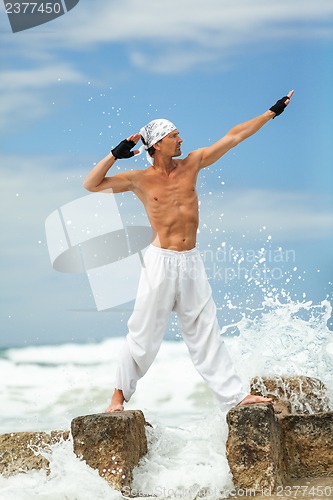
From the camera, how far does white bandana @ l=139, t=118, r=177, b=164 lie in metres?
6.45

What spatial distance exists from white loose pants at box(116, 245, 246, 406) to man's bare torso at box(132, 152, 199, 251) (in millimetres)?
109

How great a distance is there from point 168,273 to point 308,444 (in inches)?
73.0

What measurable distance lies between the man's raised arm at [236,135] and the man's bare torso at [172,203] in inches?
6.3

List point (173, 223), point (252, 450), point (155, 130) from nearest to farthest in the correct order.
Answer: point (252, 450), point (173, 223), point (155, 130)

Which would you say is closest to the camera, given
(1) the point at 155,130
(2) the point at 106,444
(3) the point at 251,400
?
(2) the point at 106,444

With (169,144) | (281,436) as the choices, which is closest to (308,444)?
(281,436)

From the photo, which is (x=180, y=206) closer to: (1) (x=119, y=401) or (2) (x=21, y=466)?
(1) (x=119, y=401)

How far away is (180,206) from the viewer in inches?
252

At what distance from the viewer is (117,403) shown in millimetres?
6488

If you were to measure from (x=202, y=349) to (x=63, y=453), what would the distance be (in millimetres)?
1379

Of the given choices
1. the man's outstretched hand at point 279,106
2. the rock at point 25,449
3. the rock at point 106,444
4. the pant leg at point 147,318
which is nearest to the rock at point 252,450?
the rock at point 106,444

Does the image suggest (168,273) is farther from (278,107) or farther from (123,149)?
(278,107)

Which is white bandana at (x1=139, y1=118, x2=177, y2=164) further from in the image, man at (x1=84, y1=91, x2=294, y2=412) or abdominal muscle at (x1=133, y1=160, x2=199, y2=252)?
abdominal muscle at (x1=133, y1=160, x2=199, y2=252)

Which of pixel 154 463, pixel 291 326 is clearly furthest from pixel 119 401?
pixel 291 326
